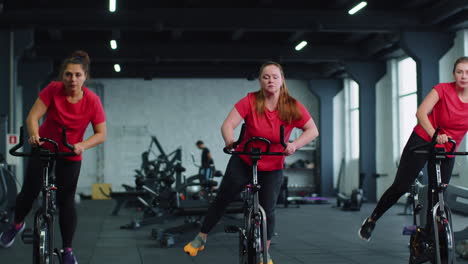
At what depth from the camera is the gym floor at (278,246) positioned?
5.60 meters

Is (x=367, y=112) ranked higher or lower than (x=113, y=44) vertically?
lower

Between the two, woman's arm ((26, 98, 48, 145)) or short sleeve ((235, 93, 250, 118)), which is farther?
short sleeve ((235, 93, 250, 118))

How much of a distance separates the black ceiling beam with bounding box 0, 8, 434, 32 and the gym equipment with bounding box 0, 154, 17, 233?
484cm

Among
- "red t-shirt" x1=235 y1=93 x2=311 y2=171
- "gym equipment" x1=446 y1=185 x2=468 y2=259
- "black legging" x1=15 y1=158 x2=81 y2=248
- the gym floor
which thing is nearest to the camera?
"red t-shirt" x1=235 y1=93 x2=311 y2=171

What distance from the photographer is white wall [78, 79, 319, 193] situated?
18578 millimetres

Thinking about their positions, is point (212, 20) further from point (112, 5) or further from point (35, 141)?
point (35, 141)

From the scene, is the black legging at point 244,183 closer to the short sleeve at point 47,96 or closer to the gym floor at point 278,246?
the short sleeve at point 47,96

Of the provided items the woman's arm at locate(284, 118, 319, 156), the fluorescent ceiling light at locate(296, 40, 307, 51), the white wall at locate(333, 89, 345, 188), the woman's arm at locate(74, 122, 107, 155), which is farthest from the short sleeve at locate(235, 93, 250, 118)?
the white wall at locate(333, 89, 345, 188)

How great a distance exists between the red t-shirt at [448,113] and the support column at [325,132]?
1450 cm

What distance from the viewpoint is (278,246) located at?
662 centimetres

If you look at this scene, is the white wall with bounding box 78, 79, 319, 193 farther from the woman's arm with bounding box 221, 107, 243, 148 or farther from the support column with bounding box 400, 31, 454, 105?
the woman's arm with bounding box 221, 107, 243, 148

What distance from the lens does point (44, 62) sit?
15281 mm

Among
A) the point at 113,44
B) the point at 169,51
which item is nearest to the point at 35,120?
the point at 113,44

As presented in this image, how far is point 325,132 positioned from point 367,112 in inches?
133
